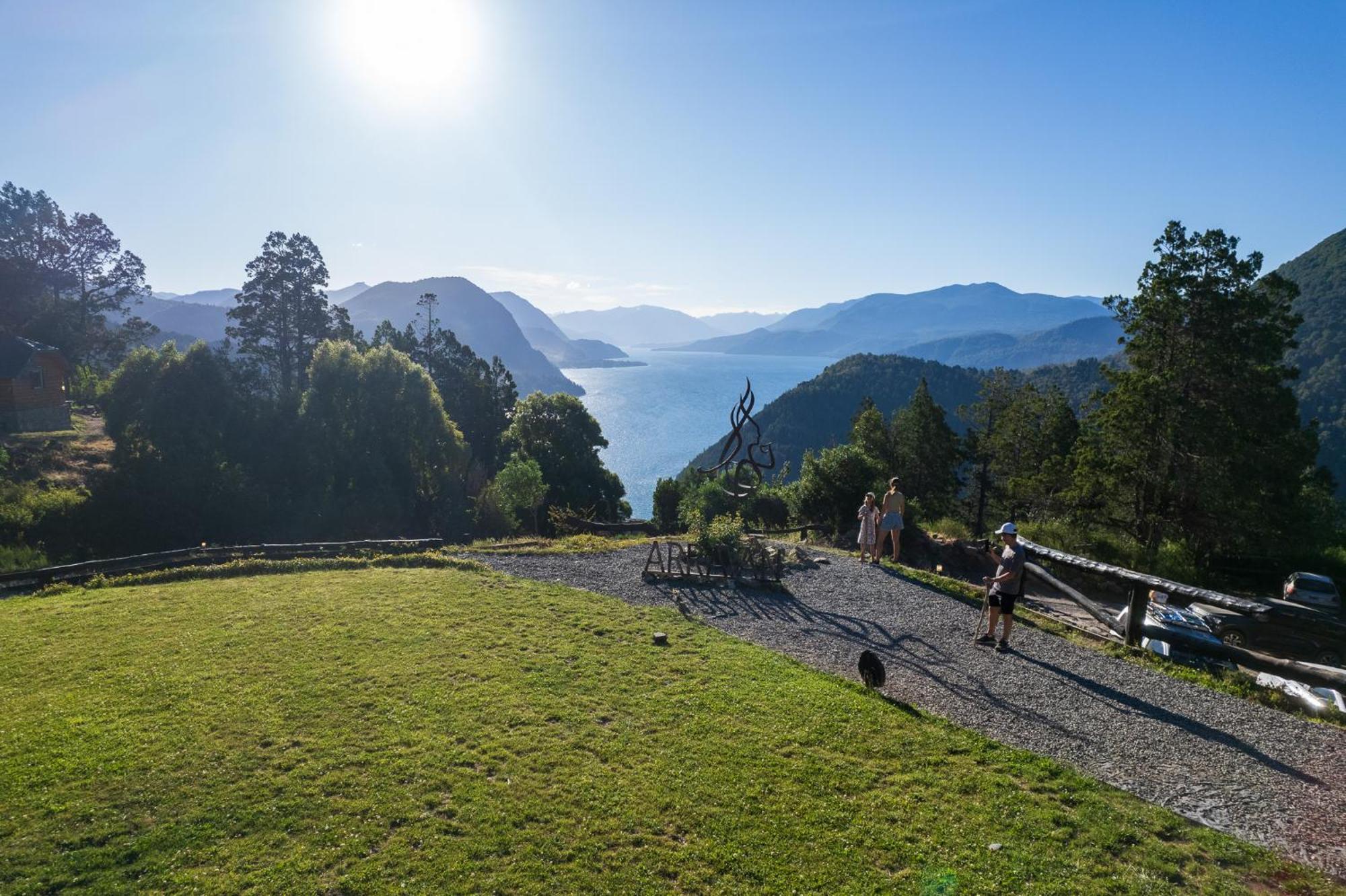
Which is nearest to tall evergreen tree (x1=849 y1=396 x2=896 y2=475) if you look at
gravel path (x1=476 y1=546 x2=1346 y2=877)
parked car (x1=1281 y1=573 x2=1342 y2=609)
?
parked car (x1=1281 y1=573 x2=1342 y2=609)

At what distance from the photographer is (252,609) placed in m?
12.7

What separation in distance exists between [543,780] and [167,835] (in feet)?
11.6

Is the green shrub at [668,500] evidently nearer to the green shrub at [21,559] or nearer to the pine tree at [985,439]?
the pine tree at [985,439]

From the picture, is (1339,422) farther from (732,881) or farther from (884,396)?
(732,881)

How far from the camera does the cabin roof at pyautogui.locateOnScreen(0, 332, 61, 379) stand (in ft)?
112

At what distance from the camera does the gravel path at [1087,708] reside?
265 inches

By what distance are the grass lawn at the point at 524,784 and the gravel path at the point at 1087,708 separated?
59 centimetres

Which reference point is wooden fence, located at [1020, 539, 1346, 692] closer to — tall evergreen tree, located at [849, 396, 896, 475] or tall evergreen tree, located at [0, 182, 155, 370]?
tall evergreen tree, located at [849, 396, 896, 475]

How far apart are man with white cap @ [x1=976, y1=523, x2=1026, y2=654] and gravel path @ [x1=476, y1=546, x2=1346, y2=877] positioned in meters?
0.61

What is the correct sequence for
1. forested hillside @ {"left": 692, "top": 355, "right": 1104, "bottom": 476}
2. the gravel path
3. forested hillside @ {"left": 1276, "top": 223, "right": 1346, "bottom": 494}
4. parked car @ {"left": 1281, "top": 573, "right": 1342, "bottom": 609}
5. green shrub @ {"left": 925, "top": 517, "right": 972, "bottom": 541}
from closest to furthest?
the gravel path < parked car @ {"left": 1281, "top": 573, "right": 1342, "bottom": 609} < green shrub @ {"left": 925, "top": 517, "right": 972, "bottom": 541} < forested hillside @ {"left": 1276, "top": 223, "right": 1346, "bottom": 494} < forested hillside @ {"left": 692, "top": 355, "right": 1104, "bottom": 476}

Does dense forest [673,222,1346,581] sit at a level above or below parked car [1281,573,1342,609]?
above

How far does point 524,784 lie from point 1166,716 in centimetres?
865

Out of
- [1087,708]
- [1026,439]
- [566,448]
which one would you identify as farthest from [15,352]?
[1026,439]

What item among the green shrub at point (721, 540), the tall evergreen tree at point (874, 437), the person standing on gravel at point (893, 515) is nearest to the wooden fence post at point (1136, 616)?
the person standing on gravel at point (893, 515)
